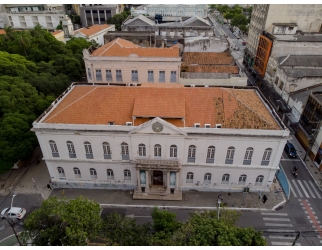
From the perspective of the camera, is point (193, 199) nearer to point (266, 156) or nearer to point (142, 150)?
point (142, 150)

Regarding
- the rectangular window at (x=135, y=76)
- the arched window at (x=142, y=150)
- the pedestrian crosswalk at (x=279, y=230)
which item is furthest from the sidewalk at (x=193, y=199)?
the rectangular window at (x=135, y=76)

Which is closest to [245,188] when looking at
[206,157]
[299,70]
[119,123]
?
[206,157]

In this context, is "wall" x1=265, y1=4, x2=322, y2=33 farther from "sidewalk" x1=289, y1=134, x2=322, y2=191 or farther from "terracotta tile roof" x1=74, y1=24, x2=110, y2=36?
"terracotta tile roof" x1=74, y1=24, x2=110, y2=36

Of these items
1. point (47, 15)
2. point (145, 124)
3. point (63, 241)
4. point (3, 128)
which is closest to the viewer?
point (63, 241)

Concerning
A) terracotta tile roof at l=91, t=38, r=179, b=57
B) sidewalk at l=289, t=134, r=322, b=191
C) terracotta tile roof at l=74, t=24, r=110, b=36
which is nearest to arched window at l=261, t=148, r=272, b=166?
sidewalk at l=289, t=134, r=322, b=191

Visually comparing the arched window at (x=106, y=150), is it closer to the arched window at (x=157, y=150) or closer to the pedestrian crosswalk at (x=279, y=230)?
the arched window at (x=157, y=150)

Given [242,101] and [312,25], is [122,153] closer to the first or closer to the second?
[242,101]
